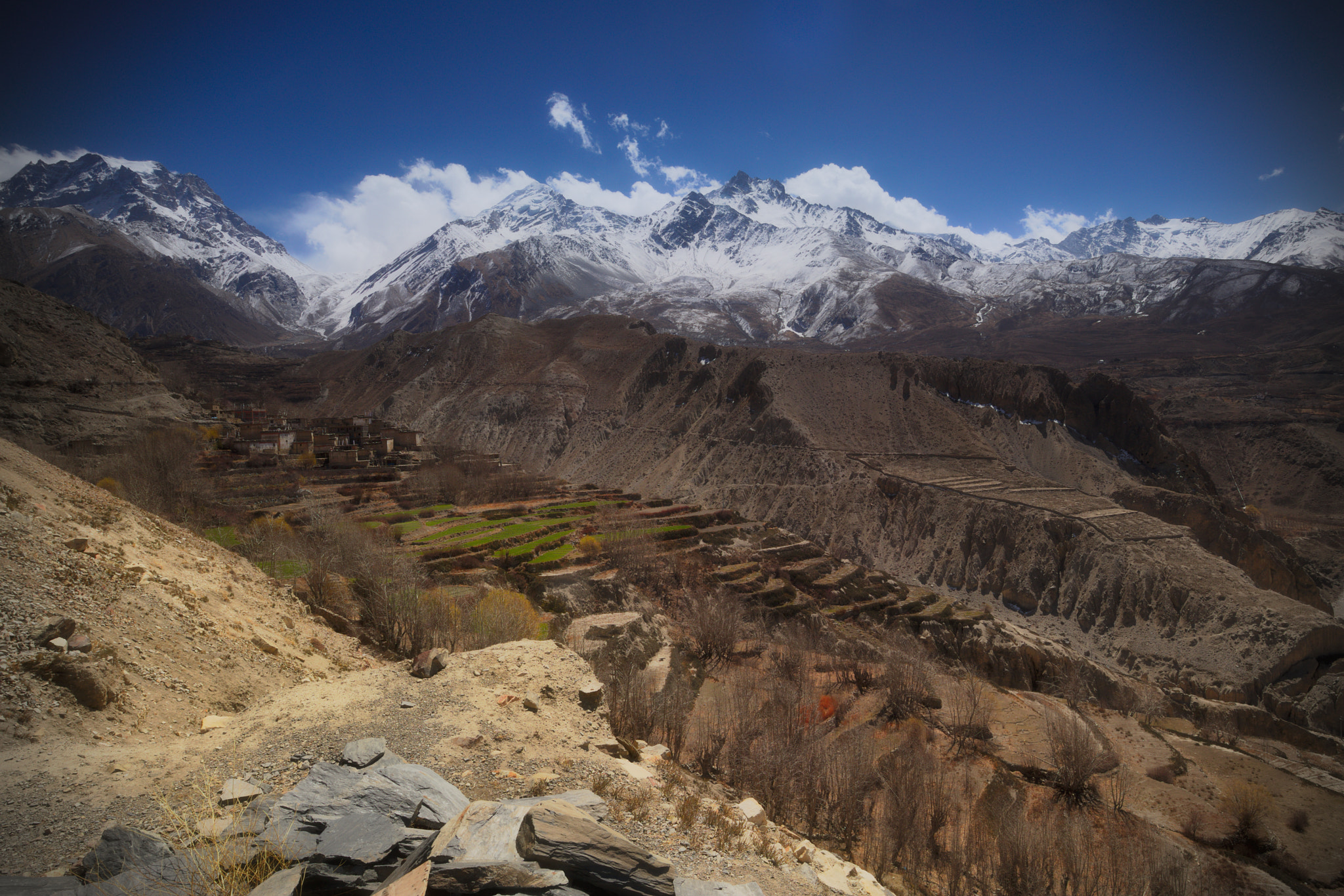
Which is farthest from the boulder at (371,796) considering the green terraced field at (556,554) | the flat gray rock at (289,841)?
the green terraced field at (556,554)

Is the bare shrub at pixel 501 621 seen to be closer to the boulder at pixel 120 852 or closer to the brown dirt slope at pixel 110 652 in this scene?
the brown dirt slope at pixel 110 652


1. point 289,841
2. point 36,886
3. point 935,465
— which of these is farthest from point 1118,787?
point 935,465

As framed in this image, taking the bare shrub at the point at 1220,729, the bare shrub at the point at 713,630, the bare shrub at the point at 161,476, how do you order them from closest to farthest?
the bare shrub at the point at 1220,729 → the bare shrub at the point at 713,630 → the bare shrub at the point at 161,476

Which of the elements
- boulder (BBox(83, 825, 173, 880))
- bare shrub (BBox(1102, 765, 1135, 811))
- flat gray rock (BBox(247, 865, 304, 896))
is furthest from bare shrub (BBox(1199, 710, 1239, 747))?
boulder (BBox(83, 825, 173, 880))

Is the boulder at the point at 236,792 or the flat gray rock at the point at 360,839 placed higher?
the flat gray rock at the point at 360,839

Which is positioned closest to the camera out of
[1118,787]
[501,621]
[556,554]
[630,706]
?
[630,706]

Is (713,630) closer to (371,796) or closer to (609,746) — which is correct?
(609,746)
